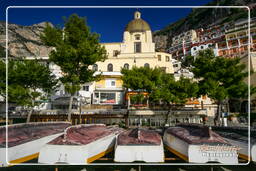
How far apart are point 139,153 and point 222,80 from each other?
1081 centimetres

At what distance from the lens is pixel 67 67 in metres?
11.6

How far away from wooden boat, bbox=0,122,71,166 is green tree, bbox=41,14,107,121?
6334mm

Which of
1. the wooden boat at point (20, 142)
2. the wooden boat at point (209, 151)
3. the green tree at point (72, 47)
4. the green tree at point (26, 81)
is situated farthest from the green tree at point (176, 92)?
the green tree at point (26, 81)

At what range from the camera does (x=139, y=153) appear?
3898 mm

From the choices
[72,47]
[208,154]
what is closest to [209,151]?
[208,154]

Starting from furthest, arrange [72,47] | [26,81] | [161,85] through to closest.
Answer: [161,85] < [26,81] < [72,47]

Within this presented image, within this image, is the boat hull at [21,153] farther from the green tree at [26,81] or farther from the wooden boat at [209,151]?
the green tree at [26,81]

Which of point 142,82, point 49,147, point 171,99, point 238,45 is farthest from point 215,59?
point 238,45

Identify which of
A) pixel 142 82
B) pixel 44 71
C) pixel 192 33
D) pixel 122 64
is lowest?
pixel 142 82

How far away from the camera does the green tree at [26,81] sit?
12496mm

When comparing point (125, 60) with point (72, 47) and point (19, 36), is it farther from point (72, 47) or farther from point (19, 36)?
point (72, 47)

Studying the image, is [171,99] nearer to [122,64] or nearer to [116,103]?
[116,103]

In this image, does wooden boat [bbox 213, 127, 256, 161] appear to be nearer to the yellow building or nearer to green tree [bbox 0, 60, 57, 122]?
green tree [bbox 0, 60, 57, 122]

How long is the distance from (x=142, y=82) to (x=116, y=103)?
7.20 metres
